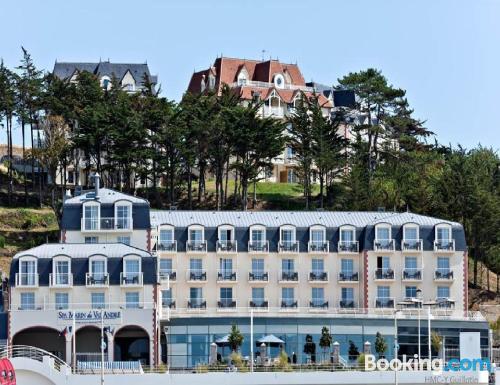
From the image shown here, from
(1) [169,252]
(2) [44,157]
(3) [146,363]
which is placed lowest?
(3) [146,363]

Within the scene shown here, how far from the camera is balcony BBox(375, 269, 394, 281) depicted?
110m

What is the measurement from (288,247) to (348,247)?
4325mm

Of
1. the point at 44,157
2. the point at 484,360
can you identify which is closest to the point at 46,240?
the point at 44,157

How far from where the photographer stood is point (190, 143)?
128 metres

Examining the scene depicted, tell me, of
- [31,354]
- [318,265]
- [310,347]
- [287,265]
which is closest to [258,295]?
[287,265]

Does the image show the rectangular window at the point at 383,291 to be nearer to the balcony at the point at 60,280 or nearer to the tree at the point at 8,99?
the balcony at the point at 60,280

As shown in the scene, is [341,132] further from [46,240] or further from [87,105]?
[46,240]

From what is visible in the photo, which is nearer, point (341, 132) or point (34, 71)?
point (34, 71)

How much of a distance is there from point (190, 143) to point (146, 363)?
32792 mm

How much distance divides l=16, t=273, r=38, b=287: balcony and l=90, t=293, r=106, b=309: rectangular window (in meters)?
3.73

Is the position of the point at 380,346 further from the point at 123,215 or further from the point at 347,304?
the point at 123,215

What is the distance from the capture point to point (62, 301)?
327 ft

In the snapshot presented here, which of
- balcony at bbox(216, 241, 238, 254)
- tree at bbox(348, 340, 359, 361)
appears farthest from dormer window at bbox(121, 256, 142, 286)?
tree at bbox(348, 340, 359, 361)

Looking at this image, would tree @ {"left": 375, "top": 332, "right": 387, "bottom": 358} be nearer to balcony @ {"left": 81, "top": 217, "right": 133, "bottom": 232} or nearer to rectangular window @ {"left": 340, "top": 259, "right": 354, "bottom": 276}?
rectangular window @ {"left": 340, "top": 259, "right": 354, "bottom": 276}
